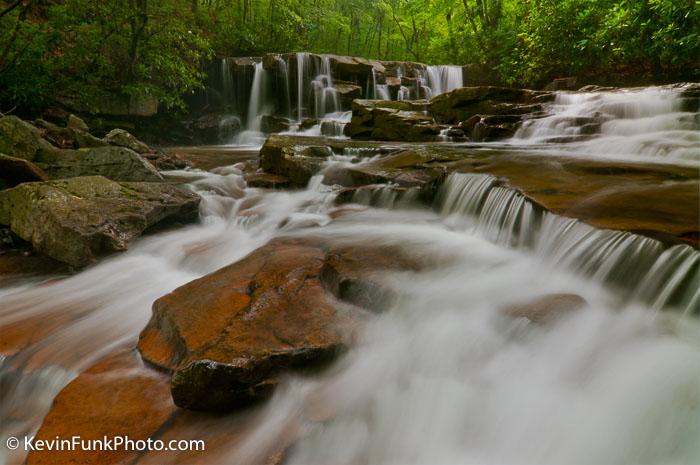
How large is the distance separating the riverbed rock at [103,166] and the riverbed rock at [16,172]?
543 millimetres

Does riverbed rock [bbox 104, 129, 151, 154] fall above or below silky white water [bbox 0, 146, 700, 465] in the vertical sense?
above

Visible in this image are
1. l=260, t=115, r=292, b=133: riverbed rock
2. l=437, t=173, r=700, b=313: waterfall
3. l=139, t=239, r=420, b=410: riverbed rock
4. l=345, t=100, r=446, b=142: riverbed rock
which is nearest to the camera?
l=139, t=239, r=420, b=410: riverbed rock

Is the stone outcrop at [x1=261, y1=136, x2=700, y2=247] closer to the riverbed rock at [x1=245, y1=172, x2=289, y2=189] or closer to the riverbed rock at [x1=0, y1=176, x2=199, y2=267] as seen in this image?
the riverbed rock at [x1=245, y1=172, x2=289, y2=189]

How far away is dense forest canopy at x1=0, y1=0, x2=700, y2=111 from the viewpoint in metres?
9.16

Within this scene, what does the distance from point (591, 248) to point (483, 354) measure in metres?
1.35

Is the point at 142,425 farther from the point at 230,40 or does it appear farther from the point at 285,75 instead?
the point at 230,40

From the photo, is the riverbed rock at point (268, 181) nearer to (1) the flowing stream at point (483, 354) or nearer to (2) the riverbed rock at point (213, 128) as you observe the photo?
(1) the flowing stream at point (483, 354)

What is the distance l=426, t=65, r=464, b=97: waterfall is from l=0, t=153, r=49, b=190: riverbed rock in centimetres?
1464

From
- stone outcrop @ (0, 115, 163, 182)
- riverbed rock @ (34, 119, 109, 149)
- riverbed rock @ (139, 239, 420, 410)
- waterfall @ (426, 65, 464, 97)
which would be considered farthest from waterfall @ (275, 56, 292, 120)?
riverbed rock @ (139, 239, 420, 410)

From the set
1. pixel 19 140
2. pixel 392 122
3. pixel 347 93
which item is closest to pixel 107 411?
pixel 19 140

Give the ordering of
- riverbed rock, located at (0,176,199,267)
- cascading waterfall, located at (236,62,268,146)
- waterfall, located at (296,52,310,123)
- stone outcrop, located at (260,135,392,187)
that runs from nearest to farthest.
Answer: riverbed rock, located at (0,176,199,267) → stone outcrop, located at (260,135,392,187) → cascading waterfall, located at (236,62,268,146) → waterfall, located at (296,52,310,123)

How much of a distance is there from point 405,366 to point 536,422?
0.82 metres

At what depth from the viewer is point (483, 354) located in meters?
2.65

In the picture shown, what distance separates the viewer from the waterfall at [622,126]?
5977 millimetres
